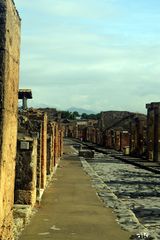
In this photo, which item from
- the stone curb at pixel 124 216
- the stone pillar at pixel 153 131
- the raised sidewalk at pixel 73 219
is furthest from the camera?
the stone pillar at pixel 153 131

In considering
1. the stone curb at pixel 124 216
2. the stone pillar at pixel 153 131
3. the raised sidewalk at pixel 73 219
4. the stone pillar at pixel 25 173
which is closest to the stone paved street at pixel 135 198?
the stone curb at pixel 124 216

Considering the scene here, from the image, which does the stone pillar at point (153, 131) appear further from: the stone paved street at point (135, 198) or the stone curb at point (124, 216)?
the stone curb at point (124, 216)

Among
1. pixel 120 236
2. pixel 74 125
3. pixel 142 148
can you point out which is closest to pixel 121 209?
pixel 120 236

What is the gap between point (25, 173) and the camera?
30.4 feet

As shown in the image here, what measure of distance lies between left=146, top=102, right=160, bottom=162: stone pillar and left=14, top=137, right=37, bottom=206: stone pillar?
73.2ft

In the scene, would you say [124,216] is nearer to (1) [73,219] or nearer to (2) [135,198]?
(1) [73,219]

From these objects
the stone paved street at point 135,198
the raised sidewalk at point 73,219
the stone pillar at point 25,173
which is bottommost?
the stone paved street at point 135,198

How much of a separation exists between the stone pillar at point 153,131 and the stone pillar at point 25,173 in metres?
22.3

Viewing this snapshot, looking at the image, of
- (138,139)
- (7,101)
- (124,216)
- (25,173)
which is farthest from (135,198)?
(138,139)

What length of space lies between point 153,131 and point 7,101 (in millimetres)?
29395

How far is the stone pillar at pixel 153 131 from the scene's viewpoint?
3124 centimetres

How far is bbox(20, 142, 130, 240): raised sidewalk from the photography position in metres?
7.27

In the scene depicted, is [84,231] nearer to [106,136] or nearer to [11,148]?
[11,148]

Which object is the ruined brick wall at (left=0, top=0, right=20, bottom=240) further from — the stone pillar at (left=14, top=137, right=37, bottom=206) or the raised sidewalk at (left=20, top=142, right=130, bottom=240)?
the stone pillar at (left=14, top=137, right=37, bottom=206)
